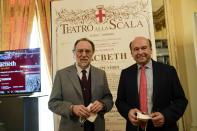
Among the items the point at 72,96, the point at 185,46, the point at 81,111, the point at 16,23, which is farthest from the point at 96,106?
the point at 16,23

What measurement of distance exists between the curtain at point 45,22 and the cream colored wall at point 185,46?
1.66m

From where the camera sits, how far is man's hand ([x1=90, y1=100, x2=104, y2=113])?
6.93 feet

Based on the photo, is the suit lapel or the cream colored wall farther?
the cream colored wall

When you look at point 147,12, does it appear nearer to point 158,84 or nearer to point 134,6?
point 134,6

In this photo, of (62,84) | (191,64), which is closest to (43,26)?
(62,84)

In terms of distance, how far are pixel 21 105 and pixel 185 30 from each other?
225 centimetres

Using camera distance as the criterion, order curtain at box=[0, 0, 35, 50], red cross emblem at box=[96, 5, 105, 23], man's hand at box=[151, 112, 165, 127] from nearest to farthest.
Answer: man's hand at box=[151, 112, 165, 127]
red cross emblem at box=[96, 5, 105, 23]
curtain at box=[0, 0, 35, 50]

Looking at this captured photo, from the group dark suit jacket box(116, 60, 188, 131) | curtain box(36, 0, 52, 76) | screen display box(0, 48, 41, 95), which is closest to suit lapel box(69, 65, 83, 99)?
dark suit jacket box(116, 60, 188, 131)

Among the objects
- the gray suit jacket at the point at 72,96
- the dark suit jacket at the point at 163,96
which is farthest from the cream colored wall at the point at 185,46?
the gray suit jacket at the point at 72,96

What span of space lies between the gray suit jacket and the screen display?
1.17 m

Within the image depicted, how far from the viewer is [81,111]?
2.09m

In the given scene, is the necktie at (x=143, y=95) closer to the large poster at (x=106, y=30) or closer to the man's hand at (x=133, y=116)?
the man's hand at (x=133, y=116)

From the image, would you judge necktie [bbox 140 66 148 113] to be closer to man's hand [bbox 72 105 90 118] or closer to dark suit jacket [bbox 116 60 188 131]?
dark suit jacket [bbox 116 60 188 131]

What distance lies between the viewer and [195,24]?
10.1 feet
